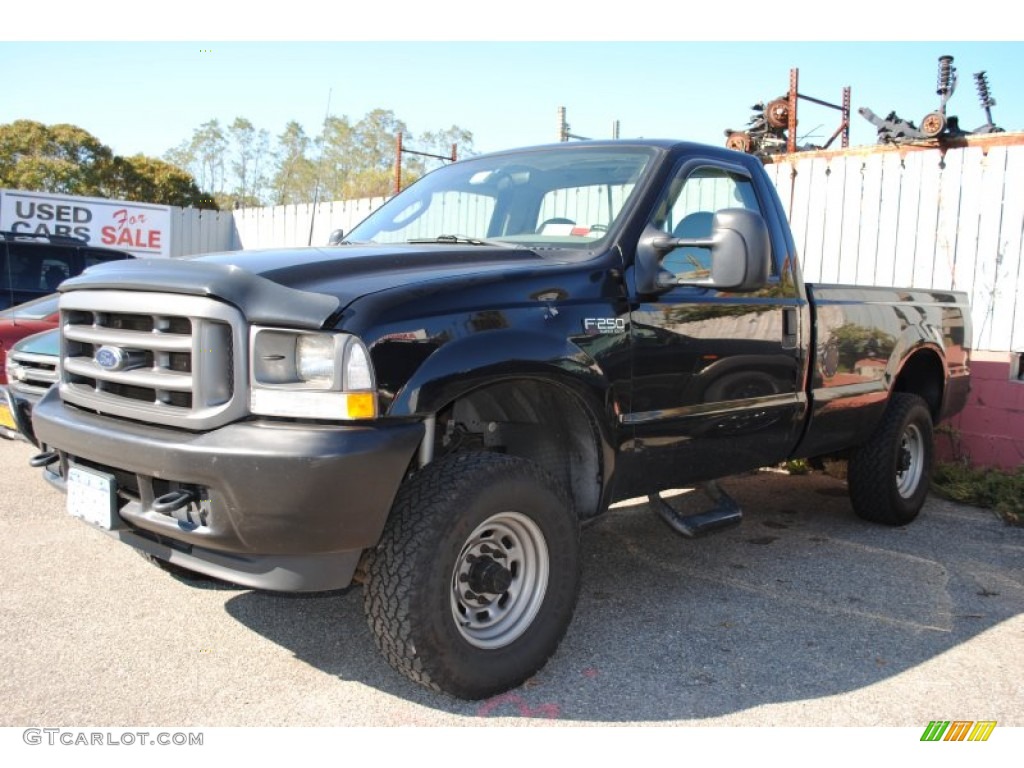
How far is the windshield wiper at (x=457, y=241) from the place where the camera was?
3654 mm

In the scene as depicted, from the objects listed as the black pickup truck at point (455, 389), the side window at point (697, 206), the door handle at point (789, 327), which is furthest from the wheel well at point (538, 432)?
the door handle at point (789, 327)

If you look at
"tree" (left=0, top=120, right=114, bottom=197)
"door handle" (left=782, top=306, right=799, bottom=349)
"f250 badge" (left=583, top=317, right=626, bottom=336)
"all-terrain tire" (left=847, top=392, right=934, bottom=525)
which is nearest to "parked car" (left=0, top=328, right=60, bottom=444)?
"f250 badge" (left=583, top=317, right=626, bottom=336)

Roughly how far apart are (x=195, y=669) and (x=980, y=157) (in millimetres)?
6885

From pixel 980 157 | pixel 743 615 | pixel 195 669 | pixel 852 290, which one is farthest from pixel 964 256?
pixel 195 669

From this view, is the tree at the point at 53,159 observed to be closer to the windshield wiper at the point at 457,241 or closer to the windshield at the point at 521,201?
the windshield at the point at 521,201

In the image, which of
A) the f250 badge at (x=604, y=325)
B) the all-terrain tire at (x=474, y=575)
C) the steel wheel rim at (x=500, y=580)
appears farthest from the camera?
the f250 badge at (x=604, y=325)

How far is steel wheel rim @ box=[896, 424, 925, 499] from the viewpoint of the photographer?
564 cm

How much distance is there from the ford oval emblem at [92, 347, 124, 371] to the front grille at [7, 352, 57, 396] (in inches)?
111

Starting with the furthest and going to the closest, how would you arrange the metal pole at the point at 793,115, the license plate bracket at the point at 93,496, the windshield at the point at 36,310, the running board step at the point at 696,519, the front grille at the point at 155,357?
1. the metal pole at the point at 793,115
2. the windshield at the point at 36,310
3. the running board step at the point at 696,519
4. the license plate bracket at the point at 93,496
5. the front grille at the point at 155,357

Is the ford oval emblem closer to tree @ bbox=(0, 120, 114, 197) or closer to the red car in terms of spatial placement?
the red car

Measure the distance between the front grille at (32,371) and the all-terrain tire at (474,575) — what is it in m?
3.72

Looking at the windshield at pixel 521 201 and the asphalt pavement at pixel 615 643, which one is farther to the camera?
the windshield at pixel 521 201

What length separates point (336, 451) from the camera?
2.49 meters

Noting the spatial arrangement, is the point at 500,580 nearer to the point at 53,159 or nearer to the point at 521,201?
the point at 521,201
